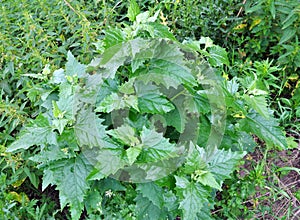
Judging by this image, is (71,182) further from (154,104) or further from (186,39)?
(186,39)

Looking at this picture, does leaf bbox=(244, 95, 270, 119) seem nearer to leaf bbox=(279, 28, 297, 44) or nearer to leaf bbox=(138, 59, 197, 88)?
leaf bbox=(138, 59, 197, 88)

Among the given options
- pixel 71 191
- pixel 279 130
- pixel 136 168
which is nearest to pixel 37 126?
pixel 71 191

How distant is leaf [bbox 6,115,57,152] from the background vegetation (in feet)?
2.06

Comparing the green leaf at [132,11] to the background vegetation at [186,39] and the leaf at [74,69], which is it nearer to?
the leaf at [74,69]

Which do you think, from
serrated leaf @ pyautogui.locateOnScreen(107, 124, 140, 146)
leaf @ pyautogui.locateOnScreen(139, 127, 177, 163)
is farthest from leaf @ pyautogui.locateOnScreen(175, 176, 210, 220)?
serrated leaf @ pyautogui.locateOnScreen(107, 124, 140, 146)

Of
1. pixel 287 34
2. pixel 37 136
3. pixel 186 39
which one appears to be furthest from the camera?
pixel 287 34

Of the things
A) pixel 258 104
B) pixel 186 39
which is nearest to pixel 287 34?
pixel 186 39

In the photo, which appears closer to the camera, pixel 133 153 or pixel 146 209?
pixel 133 153

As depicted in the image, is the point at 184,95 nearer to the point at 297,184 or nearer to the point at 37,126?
the point at 37,126

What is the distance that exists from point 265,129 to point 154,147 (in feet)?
2.18

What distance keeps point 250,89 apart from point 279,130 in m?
0.26

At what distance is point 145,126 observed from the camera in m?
1.62

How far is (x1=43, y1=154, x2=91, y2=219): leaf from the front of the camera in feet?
5.41

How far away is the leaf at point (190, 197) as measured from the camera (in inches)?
59.7
